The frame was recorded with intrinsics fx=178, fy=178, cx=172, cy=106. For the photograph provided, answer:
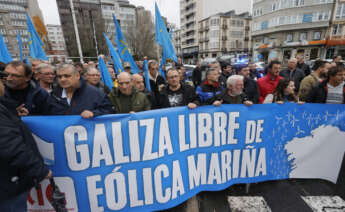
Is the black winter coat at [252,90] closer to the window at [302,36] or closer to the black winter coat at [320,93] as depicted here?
the black winter coat at [320,93]

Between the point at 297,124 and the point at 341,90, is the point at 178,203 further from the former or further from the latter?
the point at 341,90

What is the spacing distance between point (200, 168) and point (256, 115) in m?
1.05

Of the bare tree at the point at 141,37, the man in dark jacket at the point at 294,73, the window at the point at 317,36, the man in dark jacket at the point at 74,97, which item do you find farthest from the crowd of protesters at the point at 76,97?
the window at the point at 317,36

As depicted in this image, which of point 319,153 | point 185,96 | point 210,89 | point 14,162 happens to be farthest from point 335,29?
point 14,162

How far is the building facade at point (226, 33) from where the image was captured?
5206 cm

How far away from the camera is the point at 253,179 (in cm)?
257

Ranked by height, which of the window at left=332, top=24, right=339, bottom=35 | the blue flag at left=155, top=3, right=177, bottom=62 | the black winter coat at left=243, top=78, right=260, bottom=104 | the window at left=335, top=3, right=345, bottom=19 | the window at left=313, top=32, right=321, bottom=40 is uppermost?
the window at left=335, top=3, right=345, bottom=19

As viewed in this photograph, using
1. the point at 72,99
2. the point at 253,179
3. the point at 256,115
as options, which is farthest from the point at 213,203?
the point at 72,99

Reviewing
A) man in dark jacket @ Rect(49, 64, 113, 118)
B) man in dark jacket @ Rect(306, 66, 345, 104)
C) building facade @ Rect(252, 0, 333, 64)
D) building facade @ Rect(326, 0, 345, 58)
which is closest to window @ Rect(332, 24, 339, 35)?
building facade @ Rect(326, 0, 345, 58)

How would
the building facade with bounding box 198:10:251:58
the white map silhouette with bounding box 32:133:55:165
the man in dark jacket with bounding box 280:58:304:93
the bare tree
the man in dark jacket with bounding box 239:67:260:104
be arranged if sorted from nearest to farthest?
the white map silhouette with bounding box 32:133:55:165 → the man in dark jacket with bounding box 239:67:260:104 → the man in dark jacket with bounding box 280:58:304:93 → the bare tree → the building facade with bounding box 198:10:251:58

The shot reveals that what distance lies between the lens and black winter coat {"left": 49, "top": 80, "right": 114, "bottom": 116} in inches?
87.0

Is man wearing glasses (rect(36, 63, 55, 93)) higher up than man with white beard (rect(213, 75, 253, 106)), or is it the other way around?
man wearing glasses (rect(36, 63, 55, 93))

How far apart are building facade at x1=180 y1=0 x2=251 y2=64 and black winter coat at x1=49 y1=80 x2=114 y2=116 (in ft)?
182

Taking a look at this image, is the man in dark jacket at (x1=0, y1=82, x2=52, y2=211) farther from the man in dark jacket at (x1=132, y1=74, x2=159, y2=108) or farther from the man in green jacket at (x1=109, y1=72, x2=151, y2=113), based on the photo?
the man in dark jacket at (x1=132, y1=74, x2=159, y2=108)
